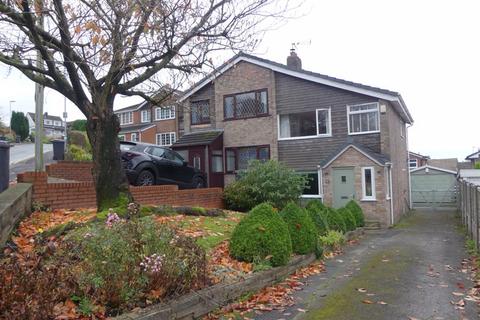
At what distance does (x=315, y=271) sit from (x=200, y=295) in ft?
12.1

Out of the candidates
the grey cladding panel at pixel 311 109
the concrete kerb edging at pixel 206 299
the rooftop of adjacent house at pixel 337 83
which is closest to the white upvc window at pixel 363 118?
the grey cladding panel at pixel 311 109

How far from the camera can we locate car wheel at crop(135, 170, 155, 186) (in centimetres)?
1371

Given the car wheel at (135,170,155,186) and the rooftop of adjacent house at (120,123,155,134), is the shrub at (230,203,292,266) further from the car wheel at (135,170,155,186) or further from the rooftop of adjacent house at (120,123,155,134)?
the rooftop of adjacent house at (120,123,155,134)

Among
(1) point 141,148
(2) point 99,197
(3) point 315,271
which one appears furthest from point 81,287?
(1) point 141,148

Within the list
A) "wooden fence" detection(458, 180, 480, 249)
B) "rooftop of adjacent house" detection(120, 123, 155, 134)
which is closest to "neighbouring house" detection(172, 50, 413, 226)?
"wooden fence" detection(458, 180, 480, 249)

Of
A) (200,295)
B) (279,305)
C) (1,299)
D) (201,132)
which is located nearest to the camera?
(1,299)

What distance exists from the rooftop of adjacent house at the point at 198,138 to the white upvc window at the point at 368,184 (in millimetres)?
7777

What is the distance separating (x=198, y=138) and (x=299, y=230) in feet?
48.3

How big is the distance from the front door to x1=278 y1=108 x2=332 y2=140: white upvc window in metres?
2.04

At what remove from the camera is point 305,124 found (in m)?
21.1

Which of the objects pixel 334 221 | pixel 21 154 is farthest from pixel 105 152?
pixel 21 154

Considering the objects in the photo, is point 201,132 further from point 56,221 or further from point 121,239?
point 121,239

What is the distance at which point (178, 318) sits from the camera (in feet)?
15.8

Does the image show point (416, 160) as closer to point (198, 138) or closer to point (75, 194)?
point (198, 138)
